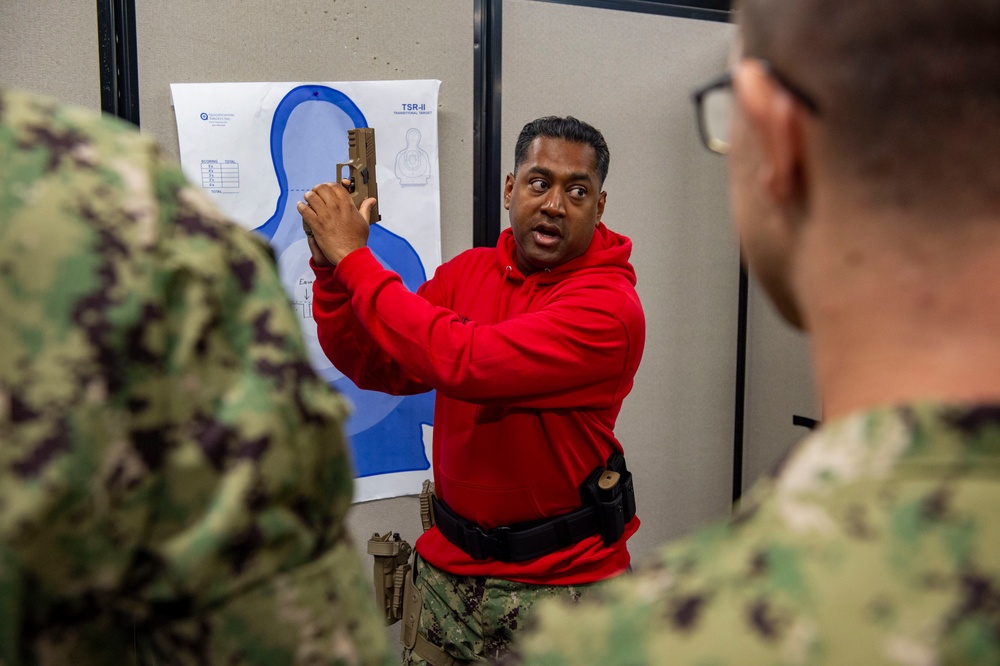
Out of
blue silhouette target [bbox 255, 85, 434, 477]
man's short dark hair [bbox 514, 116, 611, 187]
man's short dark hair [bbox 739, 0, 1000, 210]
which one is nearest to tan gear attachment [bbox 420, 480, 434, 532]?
blue silhouette target [bbox 255, 85, 434, 477]

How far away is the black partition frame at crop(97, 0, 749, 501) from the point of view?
4.71 ft

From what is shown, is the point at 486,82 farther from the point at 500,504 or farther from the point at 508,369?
the point at 500,504

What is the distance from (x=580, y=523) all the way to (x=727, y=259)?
0.92 metres

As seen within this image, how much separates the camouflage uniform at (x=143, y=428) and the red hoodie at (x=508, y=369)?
827 millimetres

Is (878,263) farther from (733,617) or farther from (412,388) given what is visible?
(412,388)

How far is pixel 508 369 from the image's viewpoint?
4.15ft

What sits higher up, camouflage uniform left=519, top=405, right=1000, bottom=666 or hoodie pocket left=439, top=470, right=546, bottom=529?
camouflage uniform left=519, top=405, right=1000, bottom=666

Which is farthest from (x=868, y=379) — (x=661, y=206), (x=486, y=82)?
(x=661, y=206)

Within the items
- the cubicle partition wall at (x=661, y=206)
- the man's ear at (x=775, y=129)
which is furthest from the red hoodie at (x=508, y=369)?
the man's ear at (x=775, y=129)

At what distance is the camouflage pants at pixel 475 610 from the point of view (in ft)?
4.44

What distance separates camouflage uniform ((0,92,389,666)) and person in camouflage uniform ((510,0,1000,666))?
139 mm

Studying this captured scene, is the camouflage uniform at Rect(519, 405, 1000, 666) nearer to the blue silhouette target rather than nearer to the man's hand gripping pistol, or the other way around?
the man's hand gripping pistol

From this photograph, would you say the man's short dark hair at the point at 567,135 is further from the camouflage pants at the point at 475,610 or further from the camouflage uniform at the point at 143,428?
the camouflage uniform at the point at 143,428

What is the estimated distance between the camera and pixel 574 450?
1397 mm
